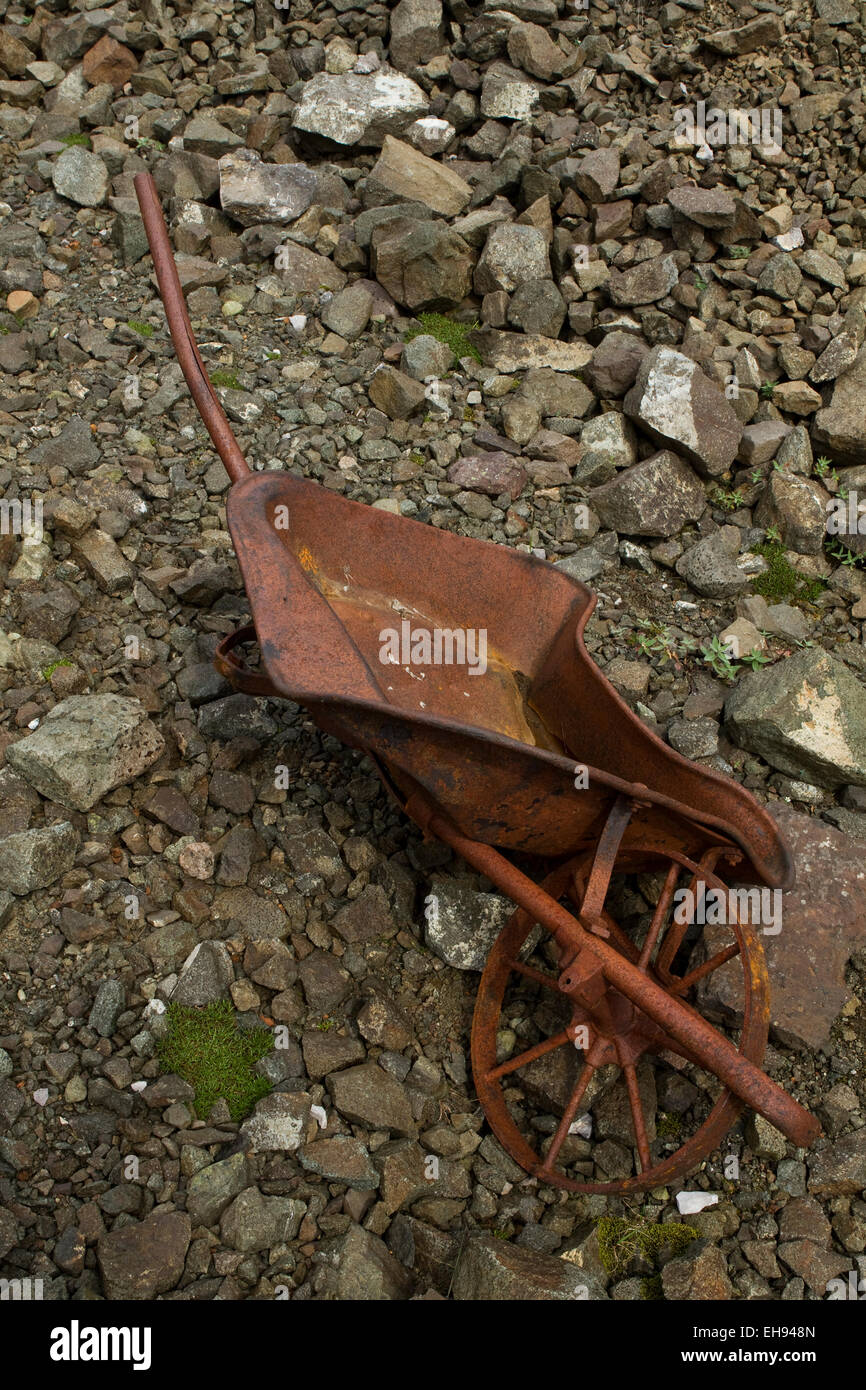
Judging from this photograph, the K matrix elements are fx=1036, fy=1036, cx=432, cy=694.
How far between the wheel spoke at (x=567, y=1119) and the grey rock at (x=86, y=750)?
1.90m

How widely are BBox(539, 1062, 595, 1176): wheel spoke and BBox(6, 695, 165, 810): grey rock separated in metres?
1.90

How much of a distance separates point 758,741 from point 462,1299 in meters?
2.20

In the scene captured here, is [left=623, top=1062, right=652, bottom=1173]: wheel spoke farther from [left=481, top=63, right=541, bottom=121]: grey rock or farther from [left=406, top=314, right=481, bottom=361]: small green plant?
[left=481, top=63, right=541, bottom=121]: grey rock

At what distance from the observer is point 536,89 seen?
6.49 metres

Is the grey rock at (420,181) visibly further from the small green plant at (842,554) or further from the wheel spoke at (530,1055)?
the wheel spoke at (530,1055)

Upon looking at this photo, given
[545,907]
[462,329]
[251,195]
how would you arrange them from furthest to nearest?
[251,195]
[462,329]
[545,907]

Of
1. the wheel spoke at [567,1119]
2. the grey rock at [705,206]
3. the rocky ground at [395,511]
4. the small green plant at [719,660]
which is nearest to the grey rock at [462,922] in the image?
the rocky ground at [395,511]

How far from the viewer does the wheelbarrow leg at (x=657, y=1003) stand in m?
2.81

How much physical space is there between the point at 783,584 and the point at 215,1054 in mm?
3141

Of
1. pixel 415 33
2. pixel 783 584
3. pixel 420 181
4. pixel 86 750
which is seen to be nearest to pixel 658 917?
pixel 86 750

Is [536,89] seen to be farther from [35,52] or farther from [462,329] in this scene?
[35,52]

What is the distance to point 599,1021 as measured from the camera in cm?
321

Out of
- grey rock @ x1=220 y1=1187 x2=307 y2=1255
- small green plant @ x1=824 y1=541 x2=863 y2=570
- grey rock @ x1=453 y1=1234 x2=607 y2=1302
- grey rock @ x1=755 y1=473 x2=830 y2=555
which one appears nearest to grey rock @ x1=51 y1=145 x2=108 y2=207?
grey rock @ x1=755 y1=473 x2=830 y2=555

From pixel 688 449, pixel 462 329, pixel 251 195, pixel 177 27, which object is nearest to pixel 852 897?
pixel 688 449
